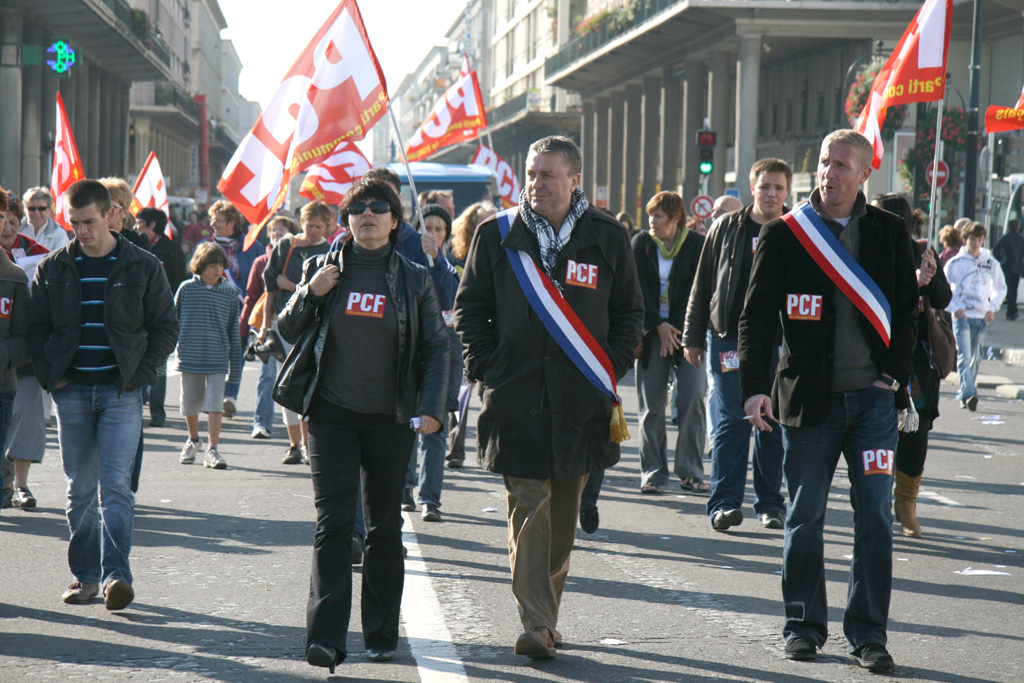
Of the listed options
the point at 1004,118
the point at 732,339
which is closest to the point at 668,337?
the point at 732,339

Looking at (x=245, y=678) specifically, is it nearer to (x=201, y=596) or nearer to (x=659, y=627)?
(x=201, y=596)

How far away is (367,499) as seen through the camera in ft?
16.3

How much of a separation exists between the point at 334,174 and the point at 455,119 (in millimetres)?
7566

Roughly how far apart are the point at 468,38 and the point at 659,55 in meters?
59.6

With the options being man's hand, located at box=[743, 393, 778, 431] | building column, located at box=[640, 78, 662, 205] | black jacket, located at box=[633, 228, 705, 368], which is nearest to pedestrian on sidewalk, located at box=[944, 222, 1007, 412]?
black jacket, located at box=[633, 228, 705, 368]

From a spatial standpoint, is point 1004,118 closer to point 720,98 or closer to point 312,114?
point 312,114

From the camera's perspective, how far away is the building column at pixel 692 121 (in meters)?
41.0

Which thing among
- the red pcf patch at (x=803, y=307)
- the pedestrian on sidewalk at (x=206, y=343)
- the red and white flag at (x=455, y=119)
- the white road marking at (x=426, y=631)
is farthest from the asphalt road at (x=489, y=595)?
the red and white flag at (x=455, y=119)

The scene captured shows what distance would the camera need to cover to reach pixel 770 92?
1822 inches

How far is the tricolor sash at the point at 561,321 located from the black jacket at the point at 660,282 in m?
3.88

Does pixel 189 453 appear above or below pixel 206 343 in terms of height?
below

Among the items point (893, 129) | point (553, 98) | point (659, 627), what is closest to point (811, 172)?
point (893, 129)

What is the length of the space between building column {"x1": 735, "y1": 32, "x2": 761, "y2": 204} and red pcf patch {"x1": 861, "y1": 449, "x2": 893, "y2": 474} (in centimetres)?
3068

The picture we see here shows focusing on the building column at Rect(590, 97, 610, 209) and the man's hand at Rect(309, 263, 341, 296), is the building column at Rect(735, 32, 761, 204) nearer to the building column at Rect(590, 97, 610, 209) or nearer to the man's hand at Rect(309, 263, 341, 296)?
the building column at Rect(590, 97, 610, 209)
